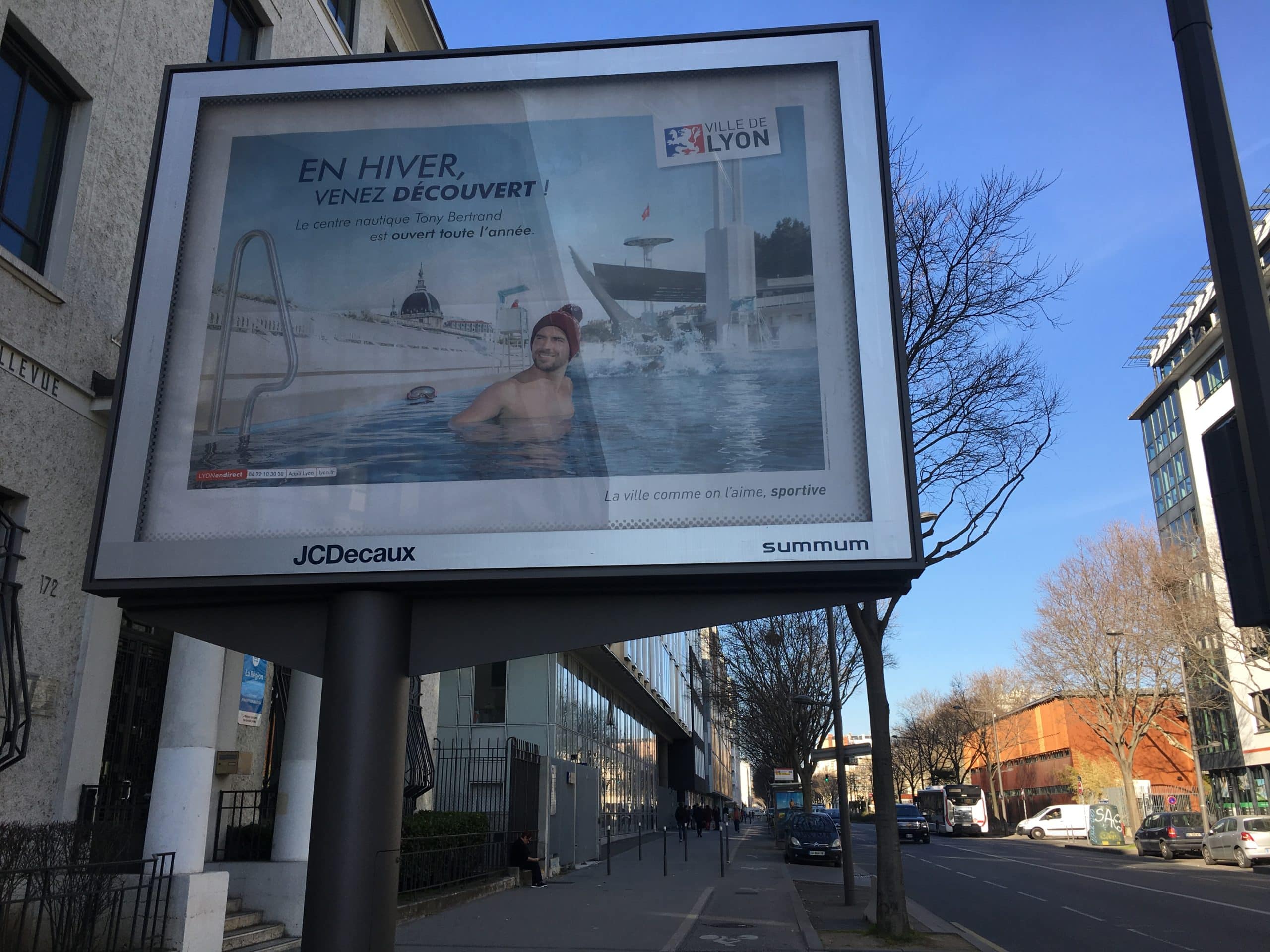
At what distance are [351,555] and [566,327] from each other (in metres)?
2.18

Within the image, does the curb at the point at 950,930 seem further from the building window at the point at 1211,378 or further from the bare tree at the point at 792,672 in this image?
the building window at the point at 1211,378

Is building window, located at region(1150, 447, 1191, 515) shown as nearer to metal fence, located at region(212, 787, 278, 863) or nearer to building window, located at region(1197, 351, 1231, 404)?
building window, located at region(1197, 351, 1231, 404)

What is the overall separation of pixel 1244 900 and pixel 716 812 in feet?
184

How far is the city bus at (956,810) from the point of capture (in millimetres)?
66375

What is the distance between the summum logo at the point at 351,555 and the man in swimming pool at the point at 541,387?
100cm

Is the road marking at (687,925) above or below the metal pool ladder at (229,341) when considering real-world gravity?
below

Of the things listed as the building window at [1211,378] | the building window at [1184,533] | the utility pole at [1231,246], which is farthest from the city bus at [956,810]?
the utility pole at [1231,246]

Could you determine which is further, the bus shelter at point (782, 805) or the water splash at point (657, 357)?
the bus shelter at point (782, 805)

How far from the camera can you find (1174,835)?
36.2m

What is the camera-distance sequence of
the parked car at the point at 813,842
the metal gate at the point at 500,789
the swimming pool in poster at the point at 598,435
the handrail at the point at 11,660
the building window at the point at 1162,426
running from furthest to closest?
1. the building window at the point at 1162,426
2. the parked car at the point at 813,842
3. the metal gate at the point at 500,789
4. the handrail at the point at 11,660
5. the swimming pool in poster at the point at 598,435

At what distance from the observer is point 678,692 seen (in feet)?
235

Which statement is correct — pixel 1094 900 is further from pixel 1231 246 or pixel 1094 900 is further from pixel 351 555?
pixel 351 555

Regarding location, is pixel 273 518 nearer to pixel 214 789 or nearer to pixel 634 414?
pixel 634 414

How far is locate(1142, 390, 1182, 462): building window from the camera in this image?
201 ft
